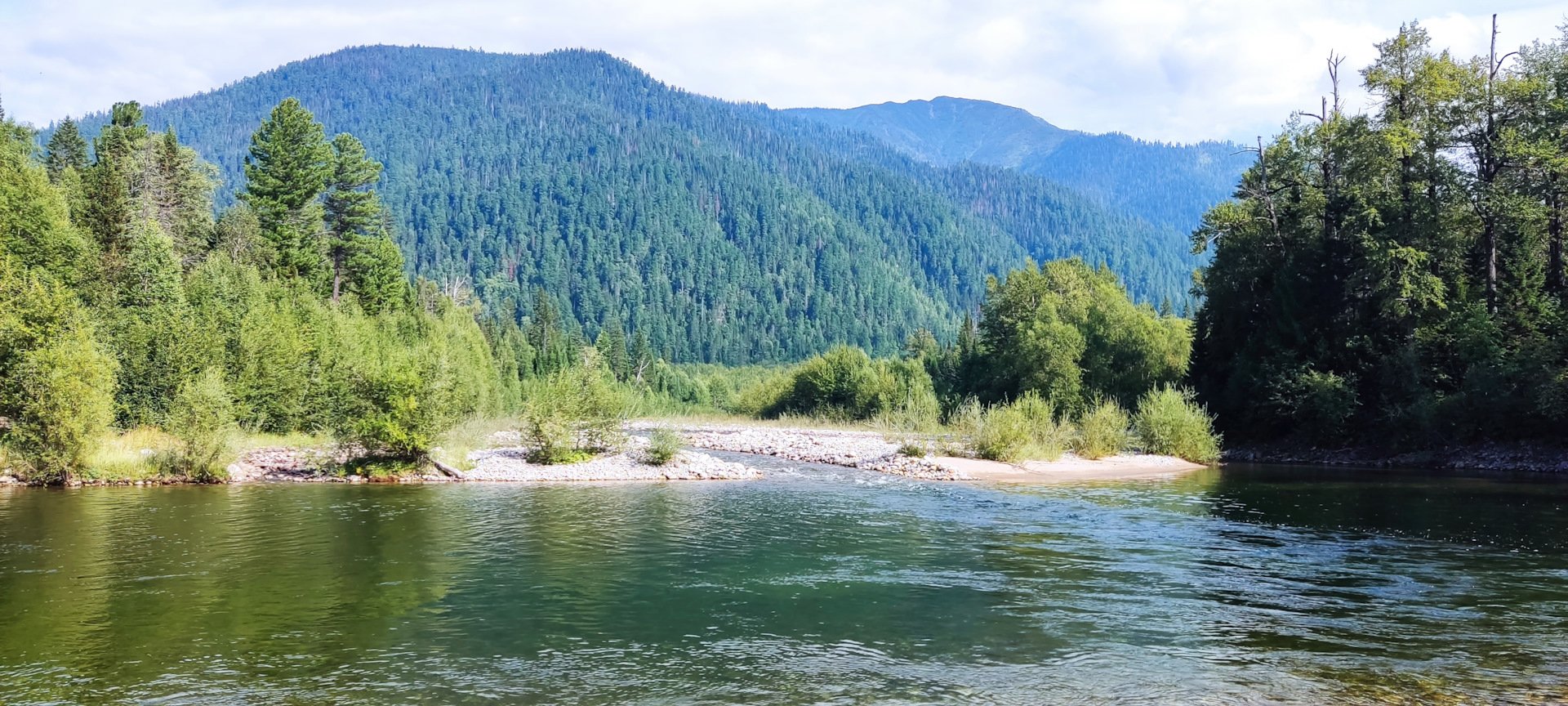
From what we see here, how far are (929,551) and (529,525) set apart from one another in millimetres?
Result: 10604

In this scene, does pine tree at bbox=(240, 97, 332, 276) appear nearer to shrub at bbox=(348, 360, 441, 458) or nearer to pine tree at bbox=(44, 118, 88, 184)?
pine tree at bbox=(44, 118, 88, 184)

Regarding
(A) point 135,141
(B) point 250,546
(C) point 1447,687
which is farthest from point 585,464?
(A) point 135,141

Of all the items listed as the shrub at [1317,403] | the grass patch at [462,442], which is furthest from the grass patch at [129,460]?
the shrub at [1317,403]

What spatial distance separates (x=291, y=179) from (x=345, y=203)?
410 centimetres

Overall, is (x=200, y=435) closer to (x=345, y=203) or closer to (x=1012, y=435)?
(x=1012, y=435)

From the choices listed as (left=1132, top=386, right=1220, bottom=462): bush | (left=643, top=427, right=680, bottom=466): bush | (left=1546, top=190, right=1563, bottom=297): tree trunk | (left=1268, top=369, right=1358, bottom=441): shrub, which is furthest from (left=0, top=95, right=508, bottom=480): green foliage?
(left=1546, top=190, right=1563, bottom=297): tree trunk

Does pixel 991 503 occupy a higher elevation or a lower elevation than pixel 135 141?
lower

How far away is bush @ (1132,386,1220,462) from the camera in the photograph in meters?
49.6

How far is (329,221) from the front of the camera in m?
74.9

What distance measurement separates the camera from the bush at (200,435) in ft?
118

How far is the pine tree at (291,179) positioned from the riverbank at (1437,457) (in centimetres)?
6124

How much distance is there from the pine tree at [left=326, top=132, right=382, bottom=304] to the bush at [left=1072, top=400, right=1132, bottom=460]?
176 ft

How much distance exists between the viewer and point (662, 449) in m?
42.0

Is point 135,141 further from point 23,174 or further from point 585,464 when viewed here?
point 585,464
